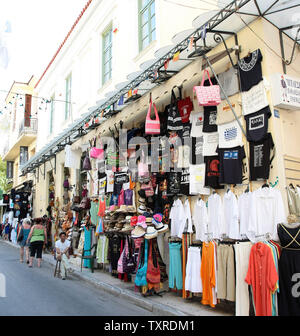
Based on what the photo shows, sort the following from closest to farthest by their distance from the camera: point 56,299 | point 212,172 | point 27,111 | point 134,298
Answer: point 212,172 → point 56,299 → point 134,298 → point 27,111

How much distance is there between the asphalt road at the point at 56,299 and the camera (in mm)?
6168

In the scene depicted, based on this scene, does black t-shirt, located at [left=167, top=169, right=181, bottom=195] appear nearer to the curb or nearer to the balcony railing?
the curb

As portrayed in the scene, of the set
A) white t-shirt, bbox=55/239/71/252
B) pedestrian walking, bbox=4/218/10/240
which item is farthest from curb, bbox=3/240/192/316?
pedestrian walking, bbox=4/218/10/240

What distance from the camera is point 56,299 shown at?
7109 mm

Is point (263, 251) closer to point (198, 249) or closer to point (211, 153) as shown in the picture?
point (198, 249)

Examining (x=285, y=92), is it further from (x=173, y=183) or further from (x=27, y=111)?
(x=27, y=111)

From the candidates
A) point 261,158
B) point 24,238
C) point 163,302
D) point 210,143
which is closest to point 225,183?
point 261,158

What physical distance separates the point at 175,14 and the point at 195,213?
218 inches

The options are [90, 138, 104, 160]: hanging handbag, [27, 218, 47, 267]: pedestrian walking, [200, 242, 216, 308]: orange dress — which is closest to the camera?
[200, 242, 216, 308]: orange dress

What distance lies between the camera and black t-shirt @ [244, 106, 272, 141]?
5.77 m

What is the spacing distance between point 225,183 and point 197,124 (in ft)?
5.46

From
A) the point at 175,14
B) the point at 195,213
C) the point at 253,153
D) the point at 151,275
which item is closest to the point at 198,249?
the point at 195,213

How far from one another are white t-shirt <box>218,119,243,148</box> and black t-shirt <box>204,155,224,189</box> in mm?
362

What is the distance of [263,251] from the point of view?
200 inches
